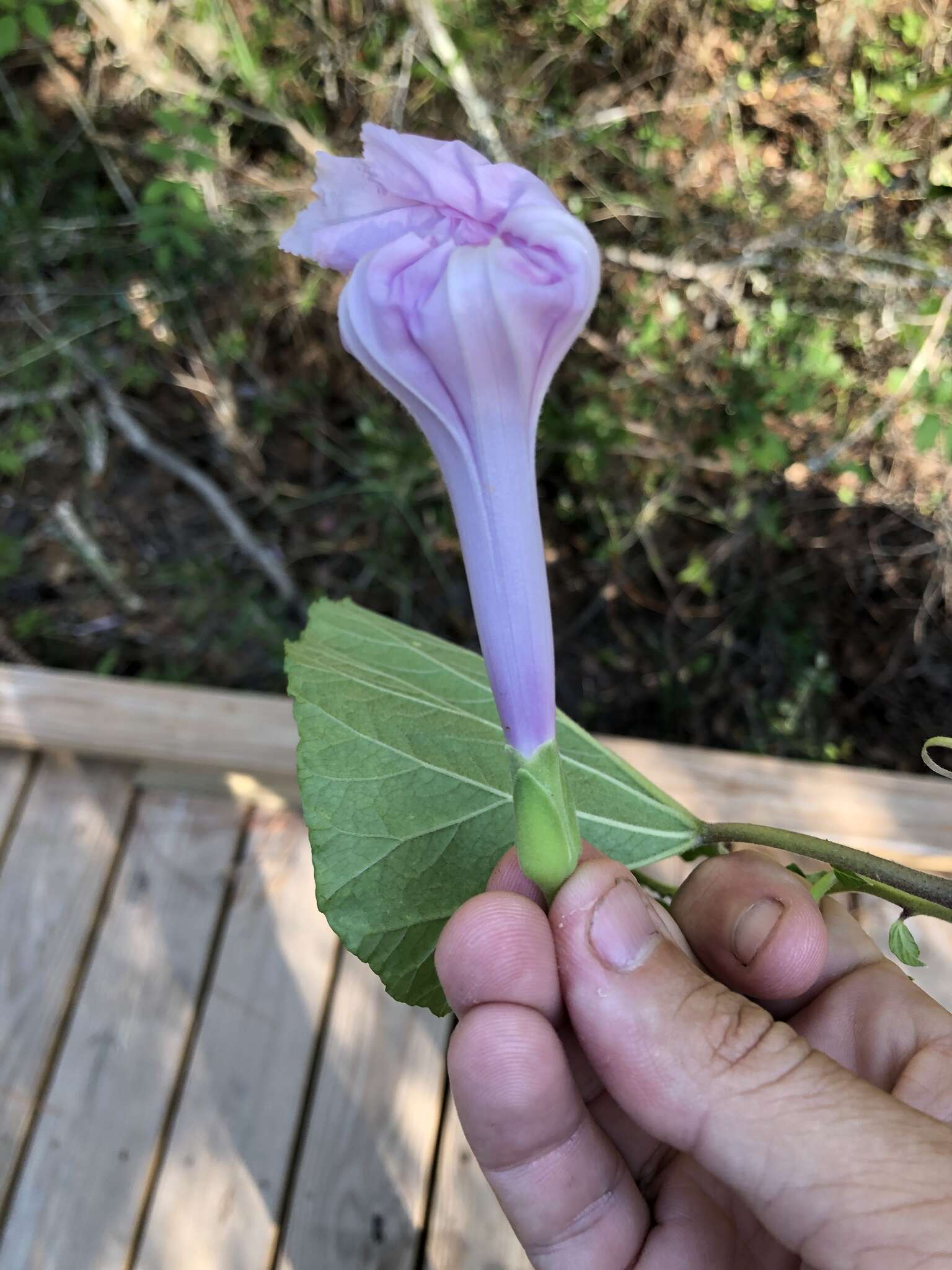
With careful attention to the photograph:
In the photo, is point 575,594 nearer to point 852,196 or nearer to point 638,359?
point 638,359

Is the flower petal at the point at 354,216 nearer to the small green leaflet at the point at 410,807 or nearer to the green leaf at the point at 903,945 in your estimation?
the small green leaflet at the point at 410,807

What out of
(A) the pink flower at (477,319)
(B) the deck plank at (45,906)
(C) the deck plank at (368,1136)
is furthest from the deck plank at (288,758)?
(A) the pink flower at (477,319)

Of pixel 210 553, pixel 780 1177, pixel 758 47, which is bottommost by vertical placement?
pixel 210 553

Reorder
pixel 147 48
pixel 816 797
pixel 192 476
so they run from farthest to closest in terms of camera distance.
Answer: pixel 192 476, pixel 147 48, pixel 816 797

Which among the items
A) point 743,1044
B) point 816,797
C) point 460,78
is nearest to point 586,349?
point 460,78

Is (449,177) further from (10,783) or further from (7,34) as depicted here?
(10,783)

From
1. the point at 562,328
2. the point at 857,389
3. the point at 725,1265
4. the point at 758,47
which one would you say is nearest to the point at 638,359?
the point at 857,389
